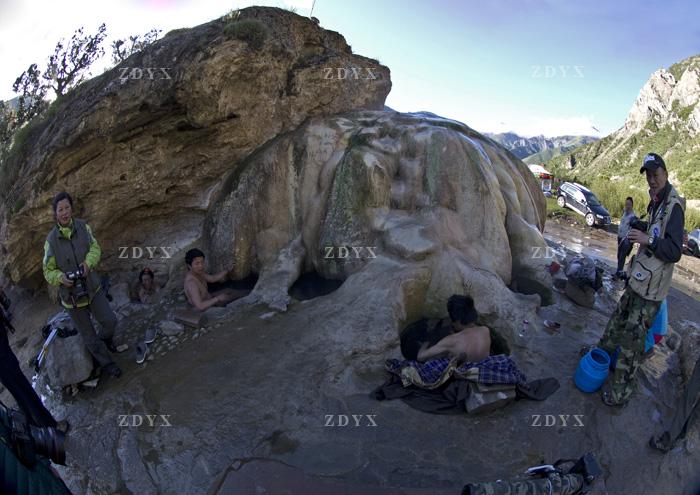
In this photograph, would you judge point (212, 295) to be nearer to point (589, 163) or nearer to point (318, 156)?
point (318, 156)

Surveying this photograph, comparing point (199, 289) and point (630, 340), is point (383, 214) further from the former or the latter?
point (630, 340)

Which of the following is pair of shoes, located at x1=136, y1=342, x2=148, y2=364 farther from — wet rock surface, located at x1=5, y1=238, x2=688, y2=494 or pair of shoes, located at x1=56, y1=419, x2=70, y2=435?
pair of shoes, located at x1=56, y1=419, x2=70, y2=435

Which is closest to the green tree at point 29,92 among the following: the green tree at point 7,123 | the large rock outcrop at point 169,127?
the green tree at point 7,123

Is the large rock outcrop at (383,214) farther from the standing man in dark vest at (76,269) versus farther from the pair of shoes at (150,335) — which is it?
the standing man in dark vest at (76,269)

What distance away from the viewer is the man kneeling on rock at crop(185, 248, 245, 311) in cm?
617

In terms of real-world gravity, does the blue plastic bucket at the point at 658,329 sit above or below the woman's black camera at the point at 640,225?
below

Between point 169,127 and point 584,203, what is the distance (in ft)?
57.5

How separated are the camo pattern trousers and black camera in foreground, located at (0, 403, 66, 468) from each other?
173 inches

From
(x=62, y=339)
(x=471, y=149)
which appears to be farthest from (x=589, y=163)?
(x=62, y=339)

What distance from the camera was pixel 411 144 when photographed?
6984 millimetres

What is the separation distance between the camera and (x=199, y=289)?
6312 millimetres

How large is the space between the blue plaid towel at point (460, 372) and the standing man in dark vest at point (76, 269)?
127 inches

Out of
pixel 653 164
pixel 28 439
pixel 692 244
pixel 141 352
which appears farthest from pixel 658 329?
pixel 692 244

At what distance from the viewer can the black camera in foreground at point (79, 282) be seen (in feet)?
15.3
